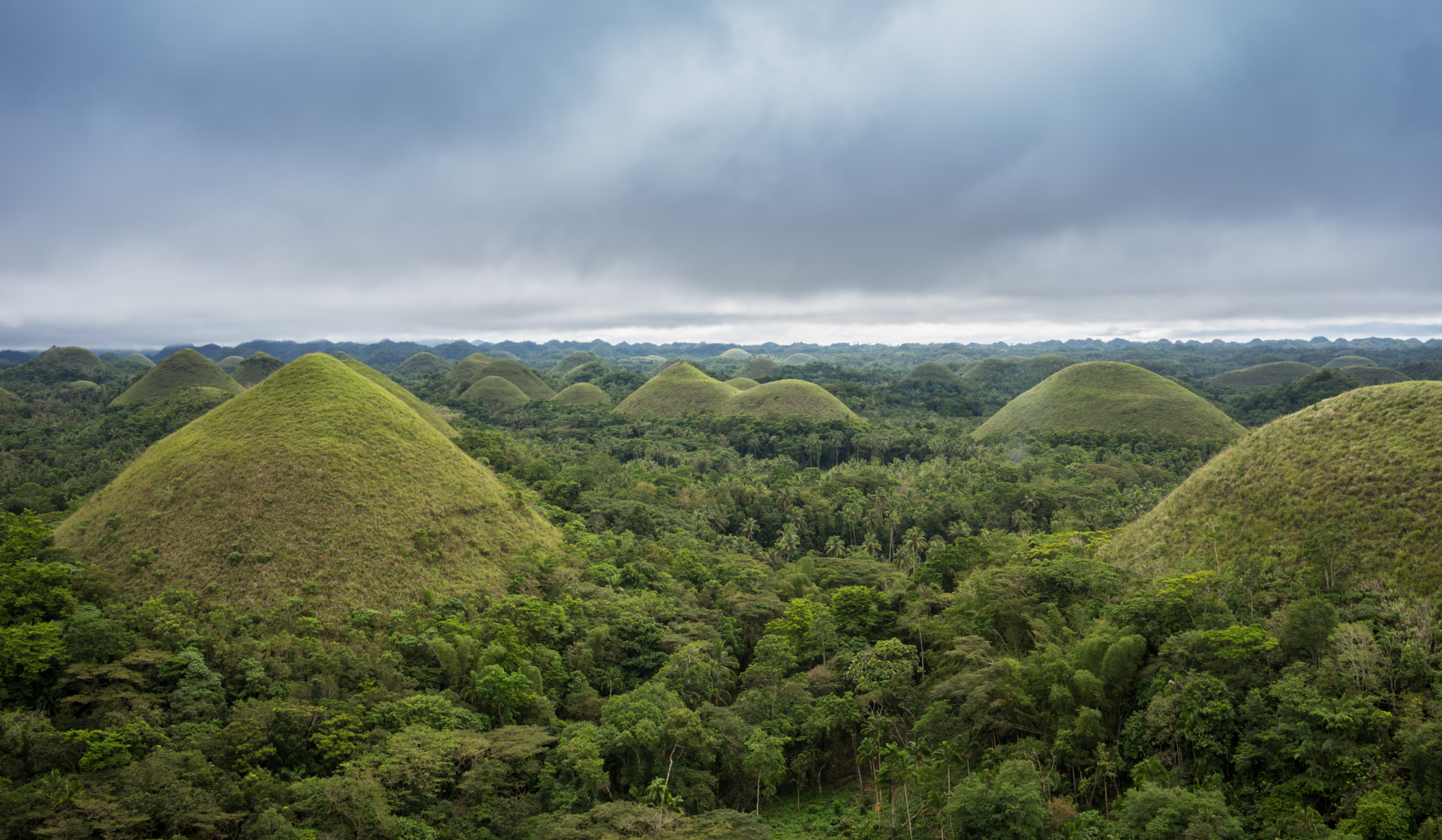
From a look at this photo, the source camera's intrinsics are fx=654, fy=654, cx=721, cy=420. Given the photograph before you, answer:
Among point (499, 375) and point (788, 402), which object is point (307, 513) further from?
point (499, 375)

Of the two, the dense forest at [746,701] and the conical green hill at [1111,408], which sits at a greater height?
the conical green hill at [1111,408]

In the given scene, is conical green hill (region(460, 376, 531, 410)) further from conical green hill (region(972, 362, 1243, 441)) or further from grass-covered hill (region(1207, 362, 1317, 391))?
grass-covered hill (region(1207, 362, 1317, 391))

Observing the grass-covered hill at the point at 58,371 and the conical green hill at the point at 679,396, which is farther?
the grass-covered hill at the point at 58,371

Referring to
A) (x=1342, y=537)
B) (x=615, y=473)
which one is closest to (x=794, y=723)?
(x=1342, y=537)

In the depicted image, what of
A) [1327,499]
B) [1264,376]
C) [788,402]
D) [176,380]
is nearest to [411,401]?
[788,402]

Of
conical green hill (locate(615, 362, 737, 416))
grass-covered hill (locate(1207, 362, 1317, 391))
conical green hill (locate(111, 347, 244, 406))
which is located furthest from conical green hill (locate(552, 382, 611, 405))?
grass-covered hill (locate(1207, 362, 1317, 391))

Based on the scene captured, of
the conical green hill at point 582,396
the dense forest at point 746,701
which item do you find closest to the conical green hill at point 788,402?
the conical green hill at point 582,396

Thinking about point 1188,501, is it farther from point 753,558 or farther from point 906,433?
point 906,433

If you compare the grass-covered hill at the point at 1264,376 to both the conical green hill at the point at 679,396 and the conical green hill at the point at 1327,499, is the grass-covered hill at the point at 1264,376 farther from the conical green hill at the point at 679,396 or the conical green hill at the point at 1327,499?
the conical green hill at the point at 1327,499
